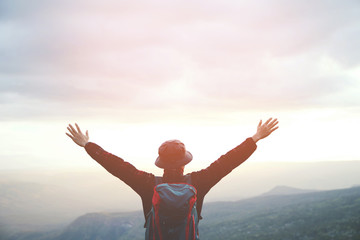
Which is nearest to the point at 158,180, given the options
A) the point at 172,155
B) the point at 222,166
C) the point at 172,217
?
the point at 172,155

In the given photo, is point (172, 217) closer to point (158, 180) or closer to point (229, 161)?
point (158, 180)

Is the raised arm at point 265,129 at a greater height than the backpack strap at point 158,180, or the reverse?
the raised arm at point 265,129

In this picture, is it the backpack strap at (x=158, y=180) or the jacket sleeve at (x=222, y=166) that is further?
the jacket sleeve at (x=222, y=166)

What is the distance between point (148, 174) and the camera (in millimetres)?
6613

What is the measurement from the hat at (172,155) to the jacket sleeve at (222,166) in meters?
0.43

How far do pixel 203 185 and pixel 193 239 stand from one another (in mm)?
1095

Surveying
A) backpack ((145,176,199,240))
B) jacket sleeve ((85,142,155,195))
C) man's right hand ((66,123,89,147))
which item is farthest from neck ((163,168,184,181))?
man's right hand ((66,123,89,147))

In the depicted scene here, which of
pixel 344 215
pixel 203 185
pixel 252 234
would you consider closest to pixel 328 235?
pixel 344 215

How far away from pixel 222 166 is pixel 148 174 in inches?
61.0

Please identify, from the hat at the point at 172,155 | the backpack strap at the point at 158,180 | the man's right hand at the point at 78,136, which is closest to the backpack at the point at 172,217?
the backpack strap at the point at 158,180

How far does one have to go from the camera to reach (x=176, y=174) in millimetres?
6594

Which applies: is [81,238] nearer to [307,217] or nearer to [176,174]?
[307,217]

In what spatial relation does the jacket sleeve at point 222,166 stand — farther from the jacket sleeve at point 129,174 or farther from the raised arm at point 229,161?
the jacket sleeve at point 129,174

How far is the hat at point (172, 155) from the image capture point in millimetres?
6516
